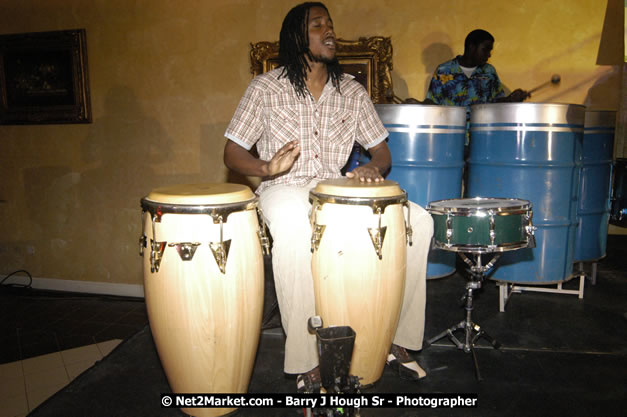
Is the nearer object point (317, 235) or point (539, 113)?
point (317, 235)

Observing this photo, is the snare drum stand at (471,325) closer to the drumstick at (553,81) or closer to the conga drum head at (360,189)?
the conga drum head at (360,189)

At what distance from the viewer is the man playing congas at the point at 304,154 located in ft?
6.44

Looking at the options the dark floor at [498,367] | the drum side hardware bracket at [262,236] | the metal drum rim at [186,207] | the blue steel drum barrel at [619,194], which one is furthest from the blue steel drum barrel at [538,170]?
the metal drum rim at [186,207]

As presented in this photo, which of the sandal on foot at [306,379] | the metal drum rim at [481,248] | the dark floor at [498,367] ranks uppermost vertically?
the metal drum rim at [481,248]

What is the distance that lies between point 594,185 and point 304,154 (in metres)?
2.38

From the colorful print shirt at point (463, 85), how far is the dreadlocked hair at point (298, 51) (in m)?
1.53

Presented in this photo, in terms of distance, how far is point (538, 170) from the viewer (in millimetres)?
2830

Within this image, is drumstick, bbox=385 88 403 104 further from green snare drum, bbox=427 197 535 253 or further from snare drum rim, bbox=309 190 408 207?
snare drum rim, bbox=309 190 408 207

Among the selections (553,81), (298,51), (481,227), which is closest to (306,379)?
(481,227)

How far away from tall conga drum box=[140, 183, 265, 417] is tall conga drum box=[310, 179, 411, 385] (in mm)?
284

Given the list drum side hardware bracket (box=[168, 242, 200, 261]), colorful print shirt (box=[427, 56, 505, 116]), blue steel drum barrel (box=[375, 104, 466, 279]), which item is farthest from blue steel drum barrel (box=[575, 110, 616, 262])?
drum side hardware bracket (box=[168, 242, 200, 261])

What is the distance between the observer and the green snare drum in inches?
83.3

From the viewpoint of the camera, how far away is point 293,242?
6.37 ft

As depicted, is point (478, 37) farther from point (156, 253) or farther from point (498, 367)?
point (156, 253)
